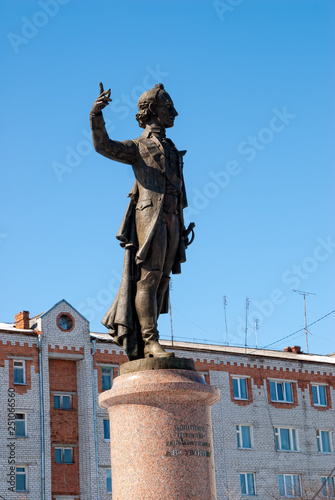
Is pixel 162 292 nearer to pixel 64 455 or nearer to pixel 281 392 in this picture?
pixel 64 455

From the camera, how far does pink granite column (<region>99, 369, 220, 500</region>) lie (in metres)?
9.45

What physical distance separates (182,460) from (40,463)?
32.4 metres

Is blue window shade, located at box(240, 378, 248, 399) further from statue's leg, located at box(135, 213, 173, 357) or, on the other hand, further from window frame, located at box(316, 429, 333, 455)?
statue's leg, located at box(135, 213, 173, 357)

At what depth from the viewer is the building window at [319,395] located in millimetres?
51906

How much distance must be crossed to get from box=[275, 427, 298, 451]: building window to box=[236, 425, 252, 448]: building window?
1833 millimetres

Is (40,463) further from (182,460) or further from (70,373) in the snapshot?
(182,460)

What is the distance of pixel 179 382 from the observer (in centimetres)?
974

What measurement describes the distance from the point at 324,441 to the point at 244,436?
19.3 ft

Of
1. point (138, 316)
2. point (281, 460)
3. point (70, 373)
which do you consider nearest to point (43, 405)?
point (70, 373)

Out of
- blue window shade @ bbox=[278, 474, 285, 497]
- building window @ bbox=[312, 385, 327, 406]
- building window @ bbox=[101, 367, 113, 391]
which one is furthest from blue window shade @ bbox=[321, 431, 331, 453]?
building window @ bbox=[101, 367, 113, 391]

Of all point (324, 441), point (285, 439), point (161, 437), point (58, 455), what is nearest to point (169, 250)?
point (161, 437)

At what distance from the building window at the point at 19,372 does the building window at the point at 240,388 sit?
12.6m

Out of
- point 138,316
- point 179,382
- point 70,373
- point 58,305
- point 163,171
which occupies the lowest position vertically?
point 179,382

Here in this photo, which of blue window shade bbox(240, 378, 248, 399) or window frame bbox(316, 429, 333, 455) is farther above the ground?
blue window shade bbox(240, 378, 248, 399)
